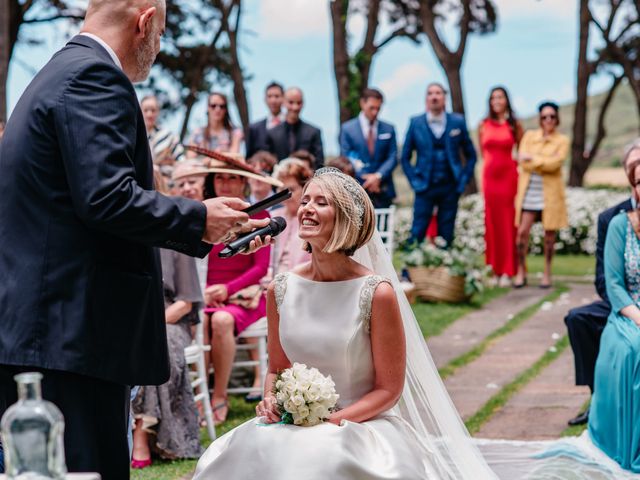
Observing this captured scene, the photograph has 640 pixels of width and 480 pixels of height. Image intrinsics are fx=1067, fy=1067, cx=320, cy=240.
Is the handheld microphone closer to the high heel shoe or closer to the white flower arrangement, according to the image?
the high heel shoe

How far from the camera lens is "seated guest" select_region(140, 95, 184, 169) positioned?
9.56 meters

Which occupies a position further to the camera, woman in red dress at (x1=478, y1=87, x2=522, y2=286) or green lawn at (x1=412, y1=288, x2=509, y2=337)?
woman in red dress at (x1=478, y1=87, x2=522, y2=286)

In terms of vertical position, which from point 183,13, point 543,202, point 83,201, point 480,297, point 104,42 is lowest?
point 480,297

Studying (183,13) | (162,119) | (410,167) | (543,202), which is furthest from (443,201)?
(162,119)

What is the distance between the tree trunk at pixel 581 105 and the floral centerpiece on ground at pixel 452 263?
13.3m

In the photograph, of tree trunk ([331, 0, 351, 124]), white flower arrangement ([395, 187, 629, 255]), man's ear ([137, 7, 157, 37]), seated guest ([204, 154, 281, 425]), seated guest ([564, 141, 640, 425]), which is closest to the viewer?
man's ear ([137, 7, 157, 37])

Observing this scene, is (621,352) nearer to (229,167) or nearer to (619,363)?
(619,363)

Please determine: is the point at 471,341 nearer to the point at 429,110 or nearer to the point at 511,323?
the point at 511,323

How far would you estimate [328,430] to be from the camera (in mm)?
3785

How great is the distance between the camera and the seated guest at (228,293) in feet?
22.8

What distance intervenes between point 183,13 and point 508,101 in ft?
44.5

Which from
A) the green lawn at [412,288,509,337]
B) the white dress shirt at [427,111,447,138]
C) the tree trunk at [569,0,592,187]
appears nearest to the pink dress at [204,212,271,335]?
the green lawn at [412,288,509,337]

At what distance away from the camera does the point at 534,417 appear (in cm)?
689

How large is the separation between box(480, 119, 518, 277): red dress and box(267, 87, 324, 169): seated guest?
3.31 metres
